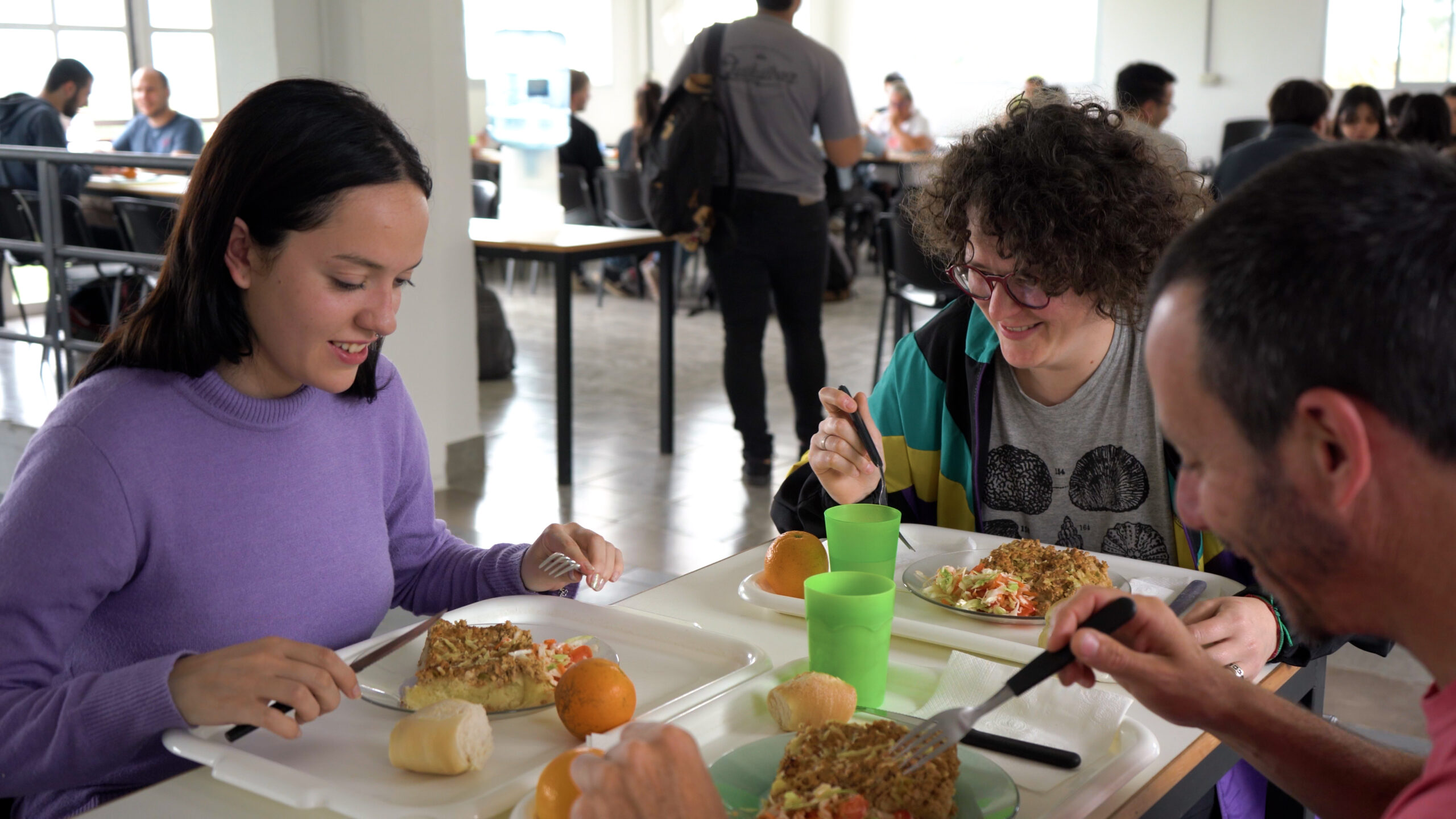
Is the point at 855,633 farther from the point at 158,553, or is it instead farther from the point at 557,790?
the point at 158,553

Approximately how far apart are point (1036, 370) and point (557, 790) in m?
1.04

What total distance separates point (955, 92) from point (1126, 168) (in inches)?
452

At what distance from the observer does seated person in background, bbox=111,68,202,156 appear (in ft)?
21.0

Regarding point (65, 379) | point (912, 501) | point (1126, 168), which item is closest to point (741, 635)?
point (912, 501)

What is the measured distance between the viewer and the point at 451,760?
0.93 metres

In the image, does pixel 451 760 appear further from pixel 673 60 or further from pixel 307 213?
pixel 673 60

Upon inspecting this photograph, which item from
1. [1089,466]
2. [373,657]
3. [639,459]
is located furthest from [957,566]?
[639,459]

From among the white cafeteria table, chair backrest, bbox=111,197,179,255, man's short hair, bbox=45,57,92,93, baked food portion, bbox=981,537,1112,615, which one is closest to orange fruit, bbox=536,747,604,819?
the white cafeteria table

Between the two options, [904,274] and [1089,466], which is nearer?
[1089,466]

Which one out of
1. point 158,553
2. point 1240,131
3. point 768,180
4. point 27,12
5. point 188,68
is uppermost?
point 27,12

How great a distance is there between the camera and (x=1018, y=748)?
0.98 m

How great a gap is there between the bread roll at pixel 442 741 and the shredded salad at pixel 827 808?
23 cm

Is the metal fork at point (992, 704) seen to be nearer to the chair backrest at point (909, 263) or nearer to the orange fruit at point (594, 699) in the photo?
the orange fruit at point (594, 699)

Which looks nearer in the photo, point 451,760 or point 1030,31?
point 451,760
